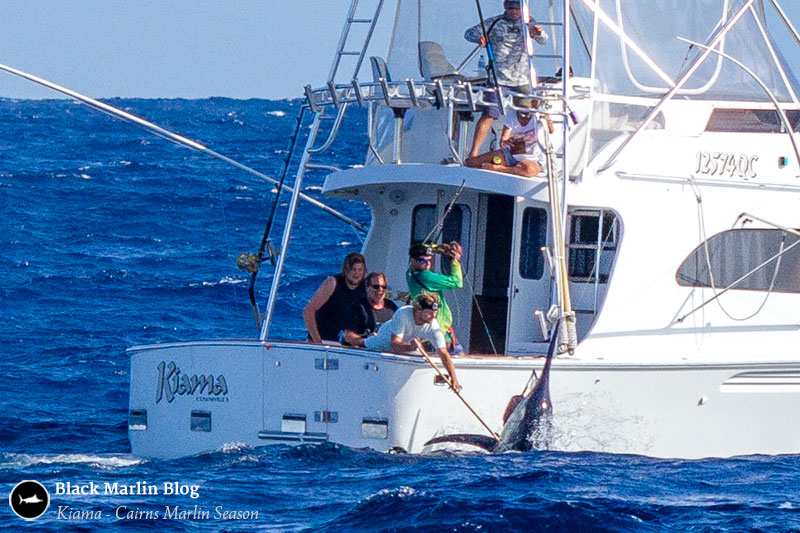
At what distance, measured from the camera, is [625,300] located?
12.3 meters

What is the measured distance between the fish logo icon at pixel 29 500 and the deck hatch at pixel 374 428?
2334mm

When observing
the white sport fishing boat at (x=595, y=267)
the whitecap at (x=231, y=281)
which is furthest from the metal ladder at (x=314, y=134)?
the whitecap at (x=231, y=281)

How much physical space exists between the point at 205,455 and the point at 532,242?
320 cm

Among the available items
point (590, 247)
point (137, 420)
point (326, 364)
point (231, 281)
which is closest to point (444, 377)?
point (326, 364)

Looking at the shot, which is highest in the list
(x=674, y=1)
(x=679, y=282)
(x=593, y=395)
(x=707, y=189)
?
(x=674, y=1)

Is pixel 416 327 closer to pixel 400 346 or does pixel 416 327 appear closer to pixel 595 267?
pixel 400 346

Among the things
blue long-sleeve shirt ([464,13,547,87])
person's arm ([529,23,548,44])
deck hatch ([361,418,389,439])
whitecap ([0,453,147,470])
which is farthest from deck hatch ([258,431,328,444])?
person's arm ([529,23,548,44])

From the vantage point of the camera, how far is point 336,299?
1245cm

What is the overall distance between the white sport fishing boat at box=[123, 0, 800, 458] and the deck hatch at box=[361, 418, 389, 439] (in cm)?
1

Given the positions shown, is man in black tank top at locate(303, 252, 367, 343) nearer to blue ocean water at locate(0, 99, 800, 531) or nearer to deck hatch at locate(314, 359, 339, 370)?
deck hatch at locate(314, 359, 339, 370)

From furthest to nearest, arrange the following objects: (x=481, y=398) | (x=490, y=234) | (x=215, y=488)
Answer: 1. (x=490, y=234)
2. (x=481, y=398)
3. (x=215, y=488)

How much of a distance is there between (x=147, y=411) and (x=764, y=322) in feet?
16.7

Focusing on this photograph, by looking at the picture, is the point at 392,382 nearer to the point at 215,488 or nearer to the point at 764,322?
the point at 215,488

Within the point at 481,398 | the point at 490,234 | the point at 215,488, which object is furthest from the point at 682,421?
the point at 215,488
